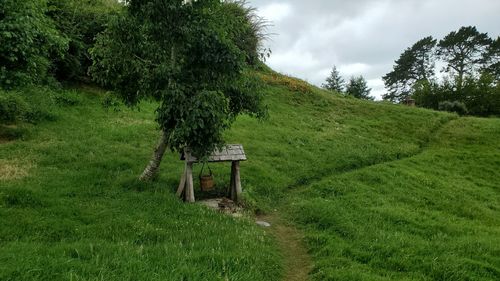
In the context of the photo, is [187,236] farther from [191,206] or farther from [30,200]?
[30,200]

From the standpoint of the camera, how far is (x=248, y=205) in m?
12.6

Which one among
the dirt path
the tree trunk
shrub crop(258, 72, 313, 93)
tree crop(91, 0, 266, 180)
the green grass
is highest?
shrub crop(258, 72, 313, 93)

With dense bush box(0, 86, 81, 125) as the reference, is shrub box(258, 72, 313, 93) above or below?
above

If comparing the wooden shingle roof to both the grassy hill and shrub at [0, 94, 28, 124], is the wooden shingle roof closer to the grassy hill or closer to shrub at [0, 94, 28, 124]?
the grassy hill

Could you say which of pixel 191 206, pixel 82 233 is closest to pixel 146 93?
pixel 191 206

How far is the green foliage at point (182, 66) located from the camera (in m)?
10.3

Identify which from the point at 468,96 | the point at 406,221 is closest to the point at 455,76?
the point at 468,96

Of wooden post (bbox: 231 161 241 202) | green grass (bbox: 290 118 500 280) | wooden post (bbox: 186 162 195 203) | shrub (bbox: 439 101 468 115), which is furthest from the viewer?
shrub (bbox: 439 101 468 115)

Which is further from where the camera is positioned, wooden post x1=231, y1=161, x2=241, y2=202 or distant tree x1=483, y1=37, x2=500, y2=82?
distant tree x1=483, y1=37, x2=500, y2=82

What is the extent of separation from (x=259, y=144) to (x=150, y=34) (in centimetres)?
1019

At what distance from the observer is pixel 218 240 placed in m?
8.59

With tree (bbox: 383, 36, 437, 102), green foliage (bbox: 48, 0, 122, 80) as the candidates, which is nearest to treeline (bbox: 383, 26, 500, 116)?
tree (bbox: 383, 36, 437, 102)

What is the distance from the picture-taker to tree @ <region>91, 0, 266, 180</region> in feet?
33.7

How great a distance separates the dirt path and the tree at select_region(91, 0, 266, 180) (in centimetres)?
302
